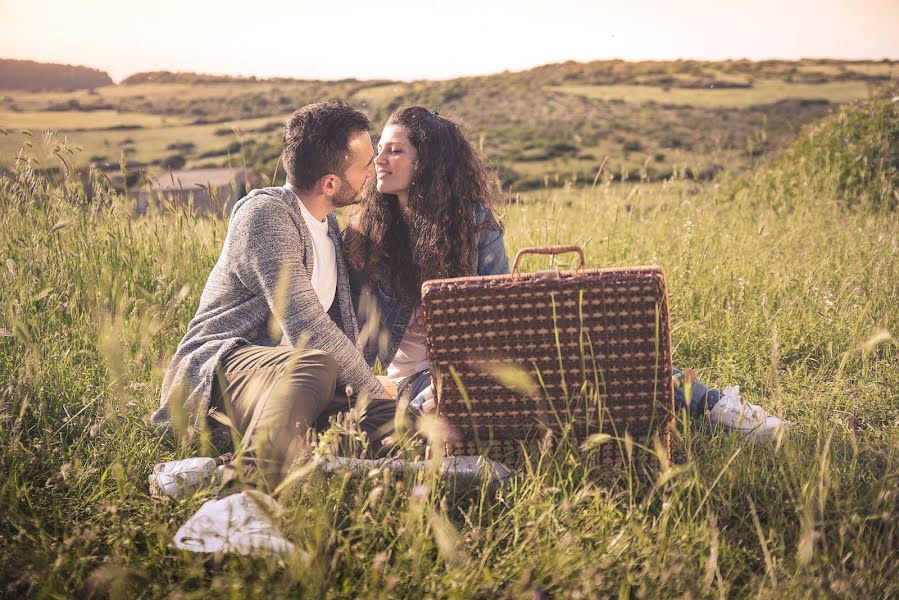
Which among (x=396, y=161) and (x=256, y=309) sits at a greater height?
(x=396, y=161)

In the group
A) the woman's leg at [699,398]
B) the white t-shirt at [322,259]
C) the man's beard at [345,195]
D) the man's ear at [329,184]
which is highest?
the man's ear at [329,184]

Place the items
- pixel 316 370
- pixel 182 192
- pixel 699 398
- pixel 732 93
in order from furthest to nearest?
pixel 732 93
pixel 182 192
pixel 699 398
pixel 316 370

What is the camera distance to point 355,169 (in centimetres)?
300

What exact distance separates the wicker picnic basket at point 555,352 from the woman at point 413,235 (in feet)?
2.48

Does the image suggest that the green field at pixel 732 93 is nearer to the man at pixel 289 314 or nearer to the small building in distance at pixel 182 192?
the small building in distance at pixel 182 192

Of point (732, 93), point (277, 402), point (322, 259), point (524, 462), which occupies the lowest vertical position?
point (524, 462)

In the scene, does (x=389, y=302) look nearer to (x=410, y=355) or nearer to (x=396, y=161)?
(x=410, y=355)

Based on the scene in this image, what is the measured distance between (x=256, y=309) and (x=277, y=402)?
1.91ft

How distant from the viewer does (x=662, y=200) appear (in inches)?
217

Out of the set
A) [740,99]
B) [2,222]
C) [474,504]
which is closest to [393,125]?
[474,504]

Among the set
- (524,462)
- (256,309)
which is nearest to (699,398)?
(524,462)

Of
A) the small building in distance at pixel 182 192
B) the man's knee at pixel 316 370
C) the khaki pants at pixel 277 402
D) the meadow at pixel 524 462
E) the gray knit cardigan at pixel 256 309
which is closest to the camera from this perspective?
the meadow at pixel 524 462

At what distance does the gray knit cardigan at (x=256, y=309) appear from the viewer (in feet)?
8.83

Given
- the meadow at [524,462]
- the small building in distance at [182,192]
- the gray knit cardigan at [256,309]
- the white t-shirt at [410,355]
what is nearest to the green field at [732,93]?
the meadow at [524,462]
